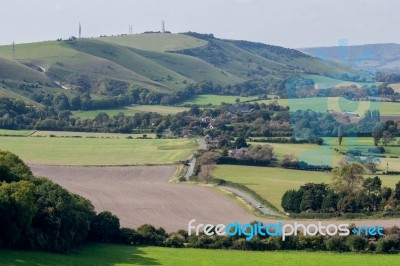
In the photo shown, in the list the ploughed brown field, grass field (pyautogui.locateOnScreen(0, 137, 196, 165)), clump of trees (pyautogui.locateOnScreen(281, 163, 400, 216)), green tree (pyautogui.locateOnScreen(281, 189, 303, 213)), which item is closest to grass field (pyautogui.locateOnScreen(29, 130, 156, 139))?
grass field (pyautogui.locateOnScreen(0, 137, 196, 165))

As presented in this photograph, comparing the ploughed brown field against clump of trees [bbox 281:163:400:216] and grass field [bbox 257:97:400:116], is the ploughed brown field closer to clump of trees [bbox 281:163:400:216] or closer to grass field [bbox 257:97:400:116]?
clump of trees [bbox 281:163:400:216]

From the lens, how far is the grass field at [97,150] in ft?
281

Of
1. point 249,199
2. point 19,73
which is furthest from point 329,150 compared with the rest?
point 19,73

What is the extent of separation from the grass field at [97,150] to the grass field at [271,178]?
860 centimetres

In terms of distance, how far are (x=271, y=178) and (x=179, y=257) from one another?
1269 inches

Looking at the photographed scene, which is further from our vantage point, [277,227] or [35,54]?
[35,54]

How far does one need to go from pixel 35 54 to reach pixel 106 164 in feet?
386

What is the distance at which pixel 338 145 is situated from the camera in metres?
90.9

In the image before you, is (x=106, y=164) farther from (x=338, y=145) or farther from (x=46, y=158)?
(x=338, y=145)

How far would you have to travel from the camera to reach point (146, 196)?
65750mm

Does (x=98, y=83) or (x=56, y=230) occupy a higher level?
(x=98, y=83)

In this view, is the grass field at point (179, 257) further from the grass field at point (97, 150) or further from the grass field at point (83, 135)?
the grass field at point (83, 135)

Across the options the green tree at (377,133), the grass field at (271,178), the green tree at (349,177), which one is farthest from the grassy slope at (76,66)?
the green tree at (349,177)

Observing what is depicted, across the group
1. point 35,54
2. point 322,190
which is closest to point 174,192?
point 322,190
